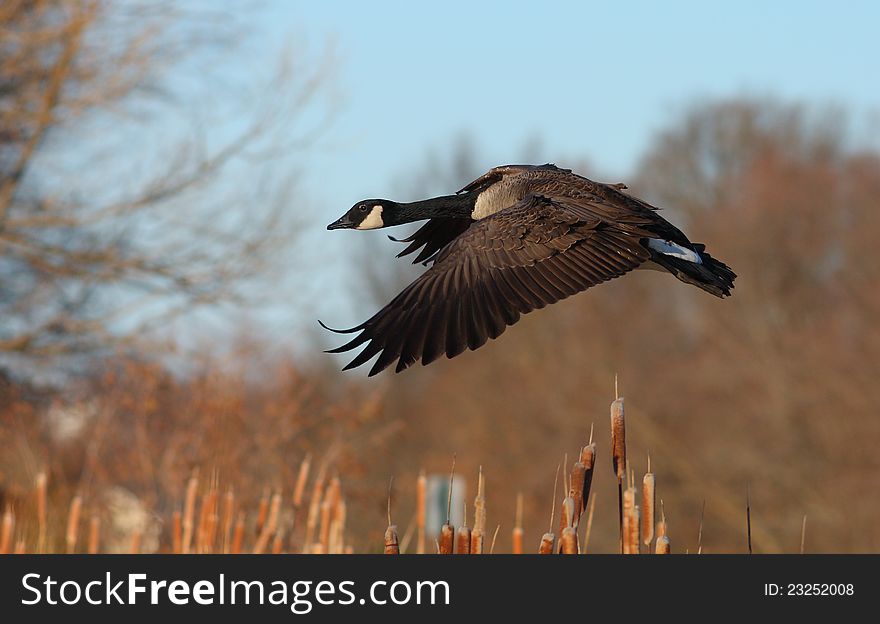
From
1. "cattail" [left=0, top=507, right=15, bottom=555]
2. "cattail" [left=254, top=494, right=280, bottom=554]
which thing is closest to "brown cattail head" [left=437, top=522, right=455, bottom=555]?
"cattail" [left=254, top=494, right=280, bottom=554]

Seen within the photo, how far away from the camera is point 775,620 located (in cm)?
376

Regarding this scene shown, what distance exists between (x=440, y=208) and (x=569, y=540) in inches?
84.2

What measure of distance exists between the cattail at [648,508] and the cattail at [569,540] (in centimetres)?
19

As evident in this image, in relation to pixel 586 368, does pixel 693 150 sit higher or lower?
higher

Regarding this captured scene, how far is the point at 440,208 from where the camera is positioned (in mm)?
5457

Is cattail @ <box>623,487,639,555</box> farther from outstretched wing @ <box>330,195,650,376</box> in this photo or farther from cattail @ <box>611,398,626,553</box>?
outstretched wing @ <box>330,195,650,376</box>

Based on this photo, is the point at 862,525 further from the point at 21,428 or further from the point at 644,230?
the point at 644,230

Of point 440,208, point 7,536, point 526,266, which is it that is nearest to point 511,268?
point 526,266

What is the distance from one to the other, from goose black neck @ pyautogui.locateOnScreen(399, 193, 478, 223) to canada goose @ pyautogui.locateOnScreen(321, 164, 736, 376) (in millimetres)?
289

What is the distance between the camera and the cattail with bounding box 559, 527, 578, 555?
3.61 meters

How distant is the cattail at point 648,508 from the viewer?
3547mm

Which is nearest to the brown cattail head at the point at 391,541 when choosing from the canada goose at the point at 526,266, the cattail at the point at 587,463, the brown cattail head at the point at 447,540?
the brown cattail head at the point at 447,540

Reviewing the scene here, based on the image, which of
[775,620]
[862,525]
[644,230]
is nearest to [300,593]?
[775,620]

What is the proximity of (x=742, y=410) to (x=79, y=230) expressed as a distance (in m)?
15.3
